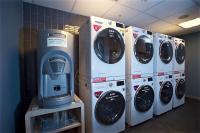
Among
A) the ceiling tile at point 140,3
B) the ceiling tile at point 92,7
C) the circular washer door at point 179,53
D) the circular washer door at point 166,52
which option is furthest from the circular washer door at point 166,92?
the ceiling tile at point 92,7

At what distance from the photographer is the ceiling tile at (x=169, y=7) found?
1798 millimetres

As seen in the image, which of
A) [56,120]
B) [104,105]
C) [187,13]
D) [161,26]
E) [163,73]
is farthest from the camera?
[161,26]

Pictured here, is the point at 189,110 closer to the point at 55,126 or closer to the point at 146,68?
the point at 146,68

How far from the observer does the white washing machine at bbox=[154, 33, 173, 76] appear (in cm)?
228

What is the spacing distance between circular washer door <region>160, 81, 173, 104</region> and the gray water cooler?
194 centimetres

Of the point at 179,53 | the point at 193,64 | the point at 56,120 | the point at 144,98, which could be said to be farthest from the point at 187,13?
the point at 56,120

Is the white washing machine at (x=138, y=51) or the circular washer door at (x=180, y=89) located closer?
the white washing machine at (x=138, y=51)

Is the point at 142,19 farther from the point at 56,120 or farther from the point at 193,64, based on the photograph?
the point at 193,64

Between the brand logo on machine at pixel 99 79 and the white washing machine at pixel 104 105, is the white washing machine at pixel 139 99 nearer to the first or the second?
the white washing machine at pixel 104 105

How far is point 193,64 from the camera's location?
363 centimetres

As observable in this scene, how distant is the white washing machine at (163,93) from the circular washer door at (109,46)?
1.09m

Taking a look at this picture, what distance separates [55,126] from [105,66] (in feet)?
3.07

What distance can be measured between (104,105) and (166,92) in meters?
1.61

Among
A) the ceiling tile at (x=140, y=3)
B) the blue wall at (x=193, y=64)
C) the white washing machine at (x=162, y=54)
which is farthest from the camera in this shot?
the blue wall at (x=193, y=64)
